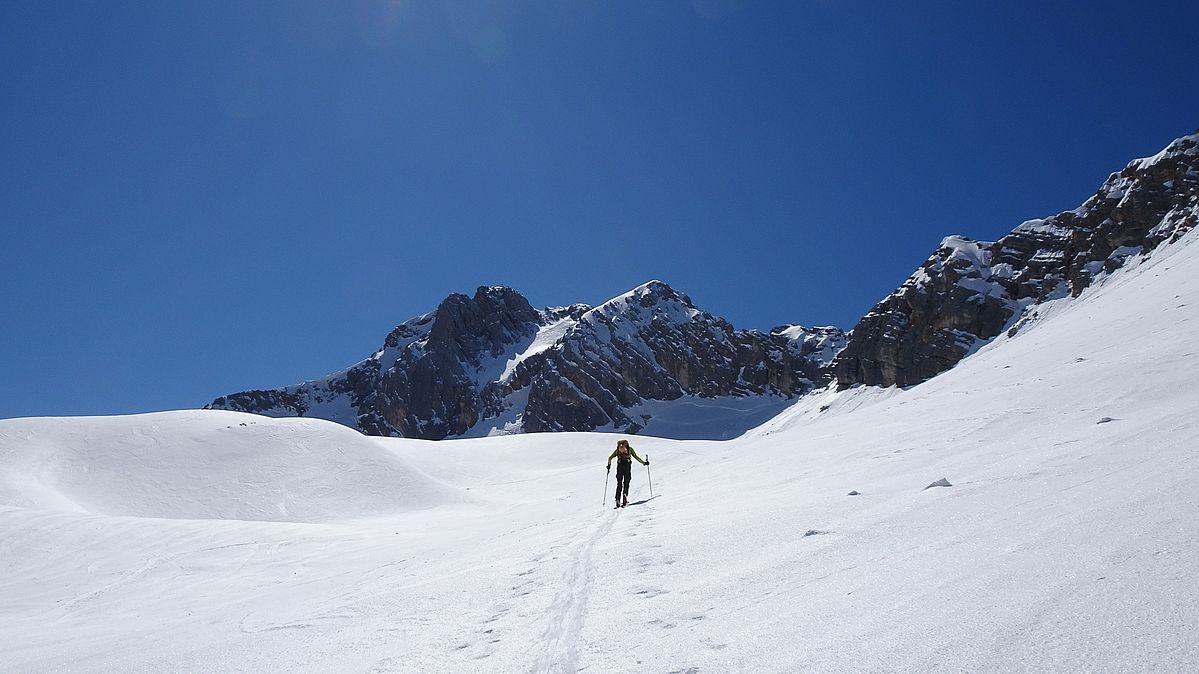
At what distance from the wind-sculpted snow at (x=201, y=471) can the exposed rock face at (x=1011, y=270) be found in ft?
335

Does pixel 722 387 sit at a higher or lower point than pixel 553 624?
higher

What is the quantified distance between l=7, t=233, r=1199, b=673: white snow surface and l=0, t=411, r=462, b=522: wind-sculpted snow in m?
1.03

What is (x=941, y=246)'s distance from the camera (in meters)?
131

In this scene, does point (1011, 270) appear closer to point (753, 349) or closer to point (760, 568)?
point (753, 349)

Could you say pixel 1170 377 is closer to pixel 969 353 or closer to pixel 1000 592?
pixel 1000 592

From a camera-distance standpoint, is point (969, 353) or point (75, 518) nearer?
point (75, 518)

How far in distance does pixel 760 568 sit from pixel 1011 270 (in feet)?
436

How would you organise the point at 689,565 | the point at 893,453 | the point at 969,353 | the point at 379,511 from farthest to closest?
1. the point at 969,353
2. the point at 379,511
3. the point at 893,453
4. the point at 689,565

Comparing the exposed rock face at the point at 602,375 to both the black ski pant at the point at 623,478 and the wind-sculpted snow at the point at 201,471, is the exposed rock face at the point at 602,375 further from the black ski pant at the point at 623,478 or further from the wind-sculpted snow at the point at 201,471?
the black ski pant at the point at 623,478

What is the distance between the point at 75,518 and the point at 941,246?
481 feet

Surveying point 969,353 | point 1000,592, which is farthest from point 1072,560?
point 969,353

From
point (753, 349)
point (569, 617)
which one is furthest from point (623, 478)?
point (753, 349)

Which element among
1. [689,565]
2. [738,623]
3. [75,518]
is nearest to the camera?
[738,623]

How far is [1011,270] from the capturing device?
114m
